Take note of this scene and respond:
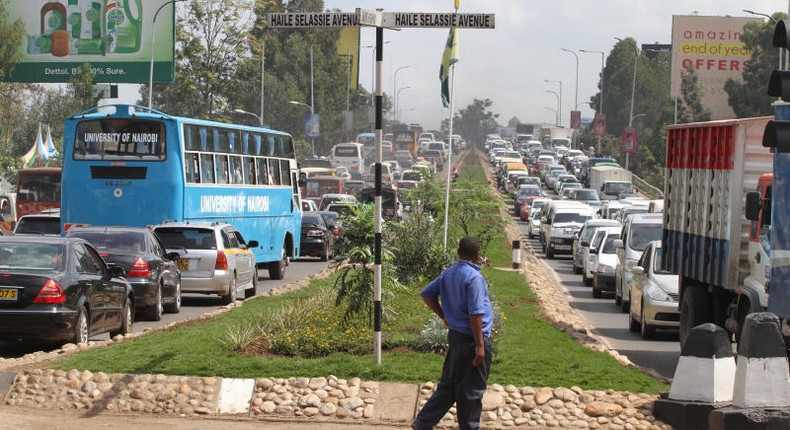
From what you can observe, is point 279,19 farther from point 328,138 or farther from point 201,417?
point 328,138

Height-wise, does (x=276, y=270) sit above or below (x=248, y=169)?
below

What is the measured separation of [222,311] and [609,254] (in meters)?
11.4

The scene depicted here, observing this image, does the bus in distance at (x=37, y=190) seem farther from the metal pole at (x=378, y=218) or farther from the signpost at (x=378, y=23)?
the metal pole at (x=378, y=218)

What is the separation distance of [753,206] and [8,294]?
827cm

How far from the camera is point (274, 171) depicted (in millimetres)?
35406

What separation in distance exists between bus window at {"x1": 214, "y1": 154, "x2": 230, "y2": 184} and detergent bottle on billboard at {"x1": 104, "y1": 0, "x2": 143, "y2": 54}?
27.7 meters

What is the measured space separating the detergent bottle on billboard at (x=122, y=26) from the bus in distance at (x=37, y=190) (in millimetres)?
13829

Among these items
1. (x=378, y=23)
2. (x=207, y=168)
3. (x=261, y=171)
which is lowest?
(x=261, y=171)

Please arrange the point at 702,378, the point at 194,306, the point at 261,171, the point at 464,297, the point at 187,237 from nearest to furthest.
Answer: the point at 464,297 < the point at 702,378 < the point at 187,237 < the point at 194,306 < the point at 261,171

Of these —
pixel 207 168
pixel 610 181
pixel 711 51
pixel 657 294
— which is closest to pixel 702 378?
pixel 657 294

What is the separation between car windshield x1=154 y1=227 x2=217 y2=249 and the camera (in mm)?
25047

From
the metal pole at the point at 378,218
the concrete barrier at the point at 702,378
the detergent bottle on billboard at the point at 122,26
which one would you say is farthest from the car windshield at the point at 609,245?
the detergent bottle on billboard at the point at 122,26

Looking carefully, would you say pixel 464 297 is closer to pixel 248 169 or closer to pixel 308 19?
pixel 308 19

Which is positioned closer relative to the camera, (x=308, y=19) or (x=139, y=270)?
(x=308, y=19)
